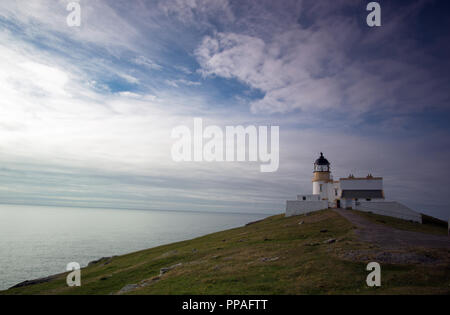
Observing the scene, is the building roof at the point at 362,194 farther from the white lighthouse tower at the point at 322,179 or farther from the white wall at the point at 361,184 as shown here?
the white lighthouse tower at the point at 322,179

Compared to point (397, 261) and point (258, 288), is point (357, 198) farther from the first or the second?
point (258, 288)

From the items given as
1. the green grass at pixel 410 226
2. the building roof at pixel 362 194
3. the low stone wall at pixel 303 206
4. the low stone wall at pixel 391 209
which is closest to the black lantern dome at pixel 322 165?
the building roof at pixel 362 194

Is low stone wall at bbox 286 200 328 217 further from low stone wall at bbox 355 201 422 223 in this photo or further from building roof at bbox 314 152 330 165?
building roof at bbox 314 152 330 165

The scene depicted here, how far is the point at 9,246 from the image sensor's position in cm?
9894

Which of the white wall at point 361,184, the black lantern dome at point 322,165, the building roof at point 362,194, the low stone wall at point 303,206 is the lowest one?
the low stone wall at point 303,206

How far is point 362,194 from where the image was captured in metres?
70.1

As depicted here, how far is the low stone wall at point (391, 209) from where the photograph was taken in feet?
187

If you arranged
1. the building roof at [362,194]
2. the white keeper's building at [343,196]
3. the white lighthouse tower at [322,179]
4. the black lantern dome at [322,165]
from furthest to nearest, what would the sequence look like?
the black lantern dome at [322,165] < the white lighthouse tower at [322,179] < the building roof at [362,194] < the white keeper's building at [343,196]

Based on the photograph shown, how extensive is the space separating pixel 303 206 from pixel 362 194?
16.6 metres

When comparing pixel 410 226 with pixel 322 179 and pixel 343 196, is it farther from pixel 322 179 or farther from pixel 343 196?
pixel 322 179

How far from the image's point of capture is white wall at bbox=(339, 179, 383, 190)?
2768 inches
